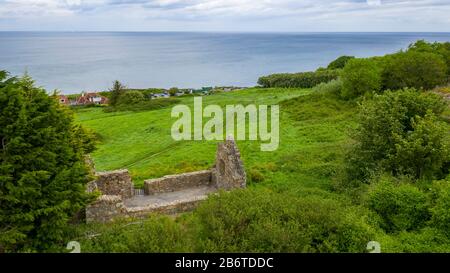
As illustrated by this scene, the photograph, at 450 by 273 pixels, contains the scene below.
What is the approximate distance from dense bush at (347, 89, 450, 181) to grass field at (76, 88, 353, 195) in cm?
281

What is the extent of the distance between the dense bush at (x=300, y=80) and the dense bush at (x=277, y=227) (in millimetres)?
62472

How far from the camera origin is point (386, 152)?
2014 centimetres

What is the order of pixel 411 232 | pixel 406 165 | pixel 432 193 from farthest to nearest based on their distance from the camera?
pixel 406 165 → pixel 432 193 → pixel 411 232

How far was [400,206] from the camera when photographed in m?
16.1

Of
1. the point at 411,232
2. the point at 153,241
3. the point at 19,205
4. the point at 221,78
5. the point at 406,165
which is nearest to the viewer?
the point at 153,241

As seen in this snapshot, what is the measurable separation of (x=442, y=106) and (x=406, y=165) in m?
5.89

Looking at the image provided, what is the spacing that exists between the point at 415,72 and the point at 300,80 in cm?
3279

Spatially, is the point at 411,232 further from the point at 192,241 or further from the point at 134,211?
the point at 134,211

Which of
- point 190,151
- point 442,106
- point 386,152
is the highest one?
point 442,106

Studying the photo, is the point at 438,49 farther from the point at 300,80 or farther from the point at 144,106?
the point at 144,106

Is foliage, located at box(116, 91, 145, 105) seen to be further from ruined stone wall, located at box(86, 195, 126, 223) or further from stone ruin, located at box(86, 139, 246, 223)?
ruined stone wall, located at box(86, 195, 126, 223)

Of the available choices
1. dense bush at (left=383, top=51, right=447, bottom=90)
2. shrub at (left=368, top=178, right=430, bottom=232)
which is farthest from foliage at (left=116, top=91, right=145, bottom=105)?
shrub at (left=368, top=178, right=430, bottom=232)

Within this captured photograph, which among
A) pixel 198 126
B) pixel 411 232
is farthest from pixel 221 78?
pixel 411 232

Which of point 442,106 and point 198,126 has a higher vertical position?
point 442,106
